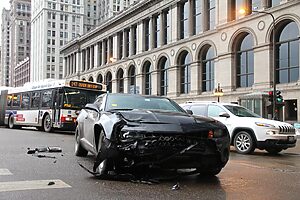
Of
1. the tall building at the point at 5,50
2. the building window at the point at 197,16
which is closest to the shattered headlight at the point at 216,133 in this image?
the building window at the point at 197,16

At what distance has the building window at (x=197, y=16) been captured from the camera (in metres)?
46.6

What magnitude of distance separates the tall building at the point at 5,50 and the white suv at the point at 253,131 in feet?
621

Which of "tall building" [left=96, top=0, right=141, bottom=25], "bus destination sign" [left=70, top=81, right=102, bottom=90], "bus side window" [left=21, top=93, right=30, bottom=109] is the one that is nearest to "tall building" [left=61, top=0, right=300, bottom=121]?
"bus destination sign" [left=70, top=81, right=102, bottom=90]

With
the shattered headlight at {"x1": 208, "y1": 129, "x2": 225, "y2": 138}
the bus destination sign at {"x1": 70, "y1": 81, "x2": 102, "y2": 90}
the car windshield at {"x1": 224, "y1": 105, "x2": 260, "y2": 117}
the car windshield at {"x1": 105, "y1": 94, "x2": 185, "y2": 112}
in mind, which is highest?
the bus destination sign at {"x1": 70, "y1": 81, "x2": 102, "y2": 90}

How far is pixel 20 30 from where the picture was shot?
169 meters

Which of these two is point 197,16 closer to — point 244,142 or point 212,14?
point 212,14

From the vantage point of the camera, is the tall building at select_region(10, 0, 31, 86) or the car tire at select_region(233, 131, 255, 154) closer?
the car tire at select_region(233, 131, 255, 154)

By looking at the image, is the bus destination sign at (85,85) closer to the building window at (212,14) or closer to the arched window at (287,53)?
the arched window at (287,53)

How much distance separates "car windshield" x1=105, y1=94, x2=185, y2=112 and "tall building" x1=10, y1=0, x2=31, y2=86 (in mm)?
172301

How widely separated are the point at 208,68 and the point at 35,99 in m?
25.6

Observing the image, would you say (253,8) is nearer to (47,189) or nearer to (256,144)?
(256,144)

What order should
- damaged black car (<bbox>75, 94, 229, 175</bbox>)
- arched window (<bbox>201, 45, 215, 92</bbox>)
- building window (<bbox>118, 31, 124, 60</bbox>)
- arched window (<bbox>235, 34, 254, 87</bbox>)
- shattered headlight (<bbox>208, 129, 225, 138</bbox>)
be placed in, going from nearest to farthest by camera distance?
damaged black car (<bbox>75, 94, 229, 175</bbox>) < shattered headlight (<bbox>208, 129, 225, 138</bbox>) < arched window (<bbox>235, 34, 254, 87</bbox>) < arched window (<bbox>201, 45, 215, 92</bbox>) < building window (<bbox>118, 31, 124, 60</bbox>)

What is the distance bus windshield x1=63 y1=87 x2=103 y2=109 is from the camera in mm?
20658

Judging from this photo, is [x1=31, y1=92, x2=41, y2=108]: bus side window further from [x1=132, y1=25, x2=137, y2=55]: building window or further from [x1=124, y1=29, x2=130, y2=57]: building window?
[x1=124, y1=29, x2=130, y2=57]: building window
